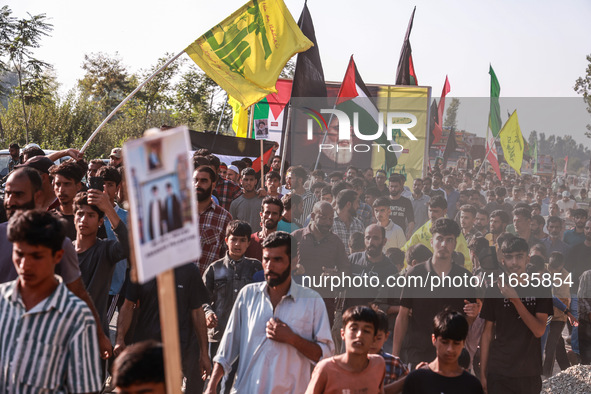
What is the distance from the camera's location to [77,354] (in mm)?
3004

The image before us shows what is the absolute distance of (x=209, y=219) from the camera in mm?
6688

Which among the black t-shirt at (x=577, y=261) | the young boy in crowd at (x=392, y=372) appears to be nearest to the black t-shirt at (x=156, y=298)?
the young boy in crowd at (x=392, y=372)

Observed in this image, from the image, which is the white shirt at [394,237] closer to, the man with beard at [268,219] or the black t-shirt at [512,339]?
the man with beard at [268,219]

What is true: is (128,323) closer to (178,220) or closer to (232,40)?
(178,220)

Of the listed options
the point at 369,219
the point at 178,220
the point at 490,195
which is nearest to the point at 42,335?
the point at 178,220

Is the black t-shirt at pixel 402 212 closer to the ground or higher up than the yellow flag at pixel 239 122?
closer to the ground

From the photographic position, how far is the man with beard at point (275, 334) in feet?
14.1

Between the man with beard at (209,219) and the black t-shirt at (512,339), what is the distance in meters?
2.27

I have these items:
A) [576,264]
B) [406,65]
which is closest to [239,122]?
[406,65]

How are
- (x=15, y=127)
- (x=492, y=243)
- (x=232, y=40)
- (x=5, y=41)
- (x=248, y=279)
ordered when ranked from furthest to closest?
(x=15, y=127) → (x=5, y=41) → (x=232, y=40) → (x=492, y=243) → (x=248, y=279)

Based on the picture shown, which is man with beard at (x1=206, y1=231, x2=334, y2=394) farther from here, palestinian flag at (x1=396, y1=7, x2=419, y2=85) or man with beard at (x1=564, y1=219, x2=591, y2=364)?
palestinian flag at (x1=396, y1=7, x2=419, y2=85)

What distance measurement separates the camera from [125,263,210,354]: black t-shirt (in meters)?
5.15

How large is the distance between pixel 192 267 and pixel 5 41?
27688mm

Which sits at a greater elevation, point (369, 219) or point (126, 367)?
point (369, 219)
